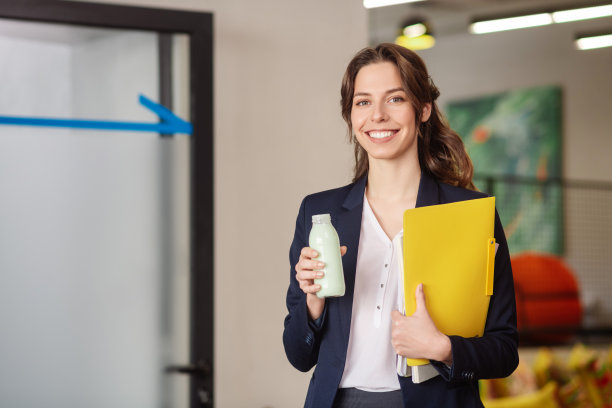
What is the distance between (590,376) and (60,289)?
12.5 feet

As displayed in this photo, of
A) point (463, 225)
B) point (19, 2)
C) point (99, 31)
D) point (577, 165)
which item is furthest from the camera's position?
point (577, 165)

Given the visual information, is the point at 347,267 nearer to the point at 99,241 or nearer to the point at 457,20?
the point at 99,241

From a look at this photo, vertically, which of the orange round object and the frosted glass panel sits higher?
the frosted glass panel

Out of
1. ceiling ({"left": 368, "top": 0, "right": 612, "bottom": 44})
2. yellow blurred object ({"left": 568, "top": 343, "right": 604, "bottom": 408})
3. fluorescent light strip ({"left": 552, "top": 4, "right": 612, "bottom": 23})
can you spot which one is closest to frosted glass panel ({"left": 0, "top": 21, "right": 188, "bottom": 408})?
yellow blurred object ({"left": 568, "top": 343, "right": 604, "bottom": 408})

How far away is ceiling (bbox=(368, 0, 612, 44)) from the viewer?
8.08 m

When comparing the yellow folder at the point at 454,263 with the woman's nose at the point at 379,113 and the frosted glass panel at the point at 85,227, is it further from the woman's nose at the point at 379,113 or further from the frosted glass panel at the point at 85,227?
the frosted glass panel at the point at 85,227

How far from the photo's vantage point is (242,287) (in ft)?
8.80

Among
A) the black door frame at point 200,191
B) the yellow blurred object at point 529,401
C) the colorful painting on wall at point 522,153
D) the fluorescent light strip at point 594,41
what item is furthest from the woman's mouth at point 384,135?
the colorful painting on wall at point 522,153

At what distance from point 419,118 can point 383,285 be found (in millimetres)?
394

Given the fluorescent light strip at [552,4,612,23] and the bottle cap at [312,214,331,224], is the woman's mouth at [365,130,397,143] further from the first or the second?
the fluorescent light strip at [552,4,612,23]

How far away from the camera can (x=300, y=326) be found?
163 cm

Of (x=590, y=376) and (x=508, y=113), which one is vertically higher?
(x=508, y=113)

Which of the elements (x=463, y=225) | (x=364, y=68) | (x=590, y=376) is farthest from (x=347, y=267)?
(x=590, y=376)

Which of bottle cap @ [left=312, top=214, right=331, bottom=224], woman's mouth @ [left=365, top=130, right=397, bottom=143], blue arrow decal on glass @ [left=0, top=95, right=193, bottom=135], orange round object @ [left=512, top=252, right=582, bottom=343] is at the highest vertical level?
blue arrow decal on glass @ [left=0, top=95, right=193, bottom=135]
